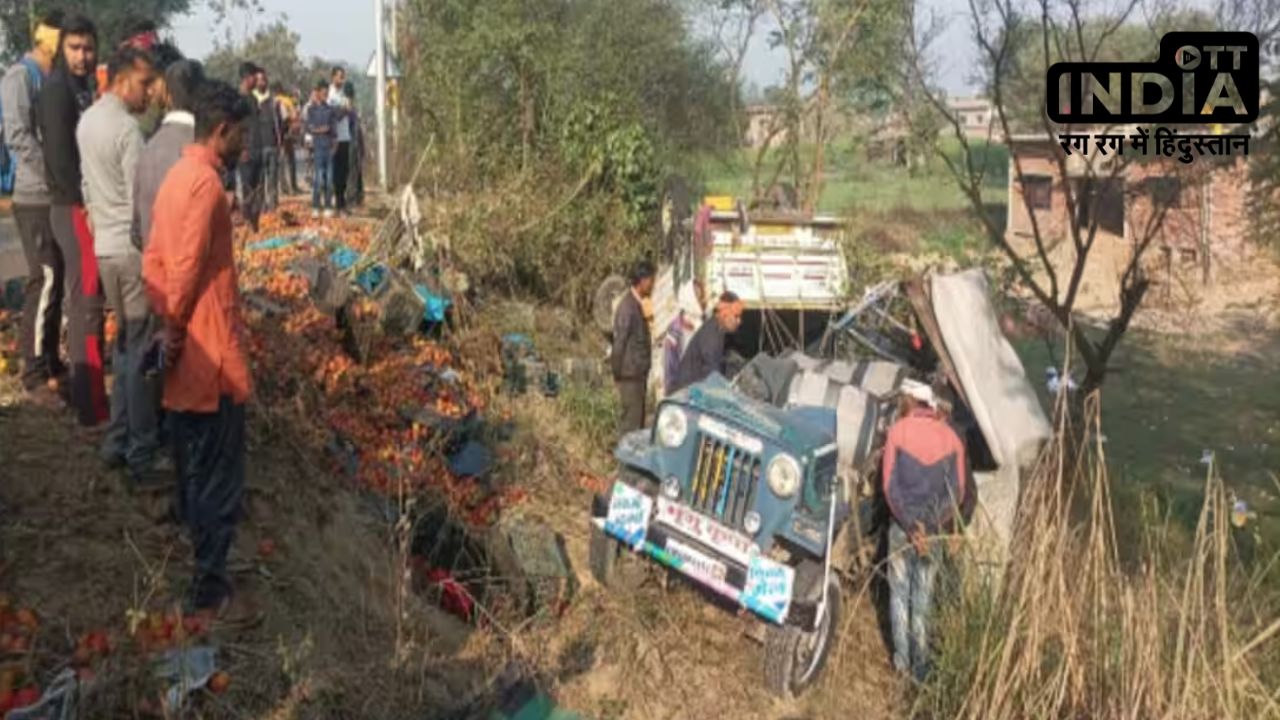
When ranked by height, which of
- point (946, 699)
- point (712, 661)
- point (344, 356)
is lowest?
point (712, 661)

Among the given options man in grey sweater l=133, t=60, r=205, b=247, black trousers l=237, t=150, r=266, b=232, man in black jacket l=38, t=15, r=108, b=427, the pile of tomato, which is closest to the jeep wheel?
the pile of tomato

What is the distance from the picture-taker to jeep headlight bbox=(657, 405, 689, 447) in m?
6.64

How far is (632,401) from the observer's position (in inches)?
372

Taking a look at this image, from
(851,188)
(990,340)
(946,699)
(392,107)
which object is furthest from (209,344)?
(851,188)

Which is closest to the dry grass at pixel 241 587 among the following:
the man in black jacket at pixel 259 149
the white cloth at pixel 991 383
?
the white cloth at pixel 991 383

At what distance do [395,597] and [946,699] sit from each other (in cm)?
282

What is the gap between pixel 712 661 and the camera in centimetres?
686

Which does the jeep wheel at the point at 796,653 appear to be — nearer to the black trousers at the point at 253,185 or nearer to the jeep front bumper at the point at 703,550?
the jeep front bumper at the point at 703,550

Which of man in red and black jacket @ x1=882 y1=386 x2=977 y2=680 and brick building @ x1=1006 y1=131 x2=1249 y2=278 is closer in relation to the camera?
man in red and black jacket @ x1=882 y1=386 x2=977 y2=680

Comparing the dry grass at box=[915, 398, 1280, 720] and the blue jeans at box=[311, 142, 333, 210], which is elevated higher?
the blue jeans at box=[311, 142, 333, 210]

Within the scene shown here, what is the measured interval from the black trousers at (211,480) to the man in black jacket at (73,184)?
1.38m

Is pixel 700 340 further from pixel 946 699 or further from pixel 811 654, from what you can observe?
pixel 946 699

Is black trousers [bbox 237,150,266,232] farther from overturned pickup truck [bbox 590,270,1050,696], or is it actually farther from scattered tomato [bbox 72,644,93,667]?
scattered tomato [bbox 72,644,93,667]

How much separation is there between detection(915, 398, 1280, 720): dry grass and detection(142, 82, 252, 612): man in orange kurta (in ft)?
9.95
